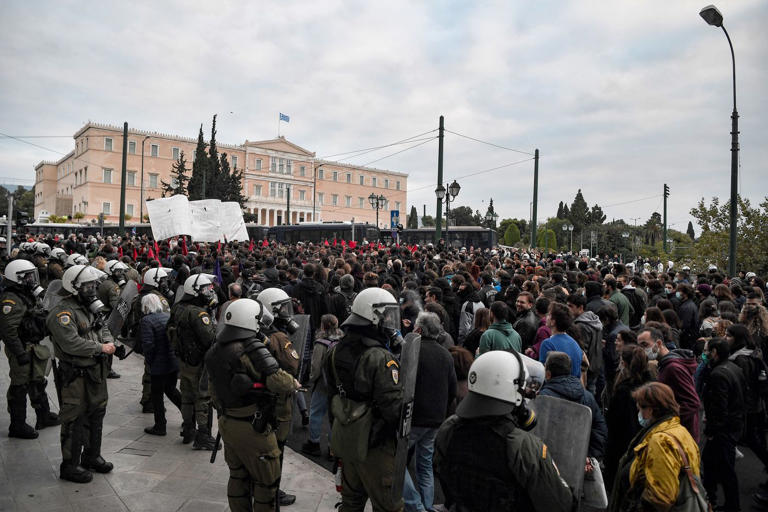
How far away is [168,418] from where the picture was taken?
686 cm

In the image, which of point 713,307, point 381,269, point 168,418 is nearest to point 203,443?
point 168,418

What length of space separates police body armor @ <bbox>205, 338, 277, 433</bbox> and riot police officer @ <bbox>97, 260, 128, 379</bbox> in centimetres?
444

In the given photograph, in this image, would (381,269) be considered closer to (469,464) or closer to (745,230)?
(469,464)

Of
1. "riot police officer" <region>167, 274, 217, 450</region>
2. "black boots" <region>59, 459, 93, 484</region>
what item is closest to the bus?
"riot police officer" <region>167, 274, 217, 450</region>

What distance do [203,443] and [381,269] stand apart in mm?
5887

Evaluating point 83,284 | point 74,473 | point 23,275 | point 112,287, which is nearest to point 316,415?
point 74,473

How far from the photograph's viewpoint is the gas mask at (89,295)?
4887mm

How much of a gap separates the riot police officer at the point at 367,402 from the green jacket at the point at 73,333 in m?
2.65

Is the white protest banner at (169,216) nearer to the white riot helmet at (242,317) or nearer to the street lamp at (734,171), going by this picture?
the white riot helmet at (242,317)

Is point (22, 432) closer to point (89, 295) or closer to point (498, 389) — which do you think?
point (89, 295)

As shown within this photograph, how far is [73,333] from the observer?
15.6 ft

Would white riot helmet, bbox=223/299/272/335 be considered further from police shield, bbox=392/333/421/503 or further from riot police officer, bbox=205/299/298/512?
police shield, bbox=392/333/421/503

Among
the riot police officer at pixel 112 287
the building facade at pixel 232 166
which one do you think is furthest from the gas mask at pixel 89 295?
the building facade at pixel 232 166

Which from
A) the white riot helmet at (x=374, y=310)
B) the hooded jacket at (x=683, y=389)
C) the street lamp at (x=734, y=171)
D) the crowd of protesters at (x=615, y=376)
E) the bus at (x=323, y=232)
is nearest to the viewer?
the crowd of protesters at (x=615, y=376)
